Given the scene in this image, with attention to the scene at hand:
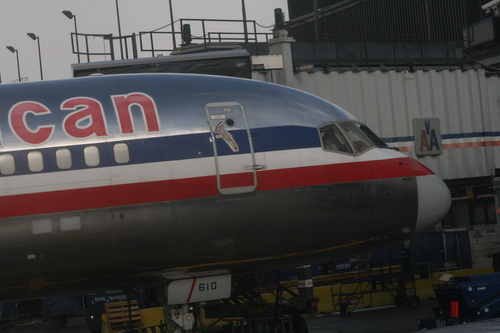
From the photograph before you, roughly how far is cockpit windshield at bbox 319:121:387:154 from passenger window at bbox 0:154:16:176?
5923 millimetres

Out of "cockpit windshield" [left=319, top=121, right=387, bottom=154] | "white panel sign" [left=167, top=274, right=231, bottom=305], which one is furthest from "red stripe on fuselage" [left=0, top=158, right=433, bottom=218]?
"white panel sign" [left=167, top=274, right=231, bottom=305]

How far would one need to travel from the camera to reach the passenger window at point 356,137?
51.3 ft

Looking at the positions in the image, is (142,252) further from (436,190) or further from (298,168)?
(436,190)

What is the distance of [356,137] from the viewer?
51.8 feet

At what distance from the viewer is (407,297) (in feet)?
99.4

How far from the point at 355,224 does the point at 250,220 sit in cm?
219

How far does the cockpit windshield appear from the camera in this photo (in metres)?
15.4

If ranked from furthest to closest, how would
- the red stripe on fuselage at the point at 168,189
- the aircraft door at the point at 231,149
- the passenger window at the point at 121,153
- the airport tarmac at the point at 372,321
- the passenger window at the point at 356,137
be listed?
the airport tarmac at the point at 372,321 < the passenger window at the point at 356,137 < the aircraft door at the point at 231,149 < the passenger window at the point at 121,153 < the red stripe on fuselage at the point at 168,189

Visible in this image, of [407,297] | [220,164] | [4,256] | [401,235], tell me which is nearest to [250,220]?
[220,164]

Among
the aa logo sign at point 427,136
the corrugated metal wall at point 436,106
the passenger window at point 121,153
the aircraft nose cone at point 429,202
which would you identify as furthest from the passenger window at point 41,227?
the aa logo sign at point 427,136

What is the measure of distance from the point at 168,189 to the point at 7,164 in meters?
2.84

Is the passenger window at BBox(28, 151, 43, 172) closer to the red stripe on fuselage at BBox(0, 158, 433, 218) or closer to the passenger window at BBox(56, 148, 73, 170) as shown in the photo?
the passenger window at BBox(56, 148, 73, 170)

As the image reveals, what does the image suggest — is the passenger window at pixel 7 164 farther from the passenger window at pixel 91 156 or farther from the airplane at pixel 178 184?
the passenger window at pixel 91 156

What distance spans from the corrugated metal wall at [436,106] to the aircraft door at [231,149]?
14.4m
